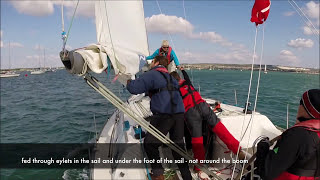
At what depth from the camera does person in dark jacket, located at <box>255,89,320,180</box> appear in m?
1.37

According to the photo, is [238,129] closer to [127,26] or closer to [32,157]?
[127,26]

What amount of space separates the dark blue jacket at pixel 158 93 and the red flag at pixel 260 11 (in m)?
1.22

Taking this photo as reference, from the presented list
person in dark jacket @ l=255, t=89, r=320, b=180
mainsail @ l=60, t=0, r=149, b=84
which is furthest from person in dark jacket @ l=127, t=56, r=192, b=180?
person in dark jacket @ l=255, t=89, r=320, b=180

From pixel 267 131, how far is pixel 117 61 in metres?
3.08

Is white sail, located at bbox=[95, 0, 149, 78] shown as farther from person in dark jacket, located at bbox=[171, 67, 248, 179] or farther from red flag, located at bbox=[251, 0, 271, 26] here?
red flag, located at bbox=[251, 0, 271, 26]

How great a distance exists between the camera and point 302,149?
4.49 feet

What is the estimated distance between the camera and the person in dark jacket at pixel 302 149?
1371mm

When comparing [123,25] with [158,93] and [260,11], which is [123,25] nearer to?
[158,93]

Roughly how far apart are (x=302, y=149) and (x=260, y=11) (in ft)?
4.74

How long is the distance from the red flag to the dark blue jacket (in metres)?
1.22

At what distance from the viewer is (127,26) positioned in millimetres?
4223

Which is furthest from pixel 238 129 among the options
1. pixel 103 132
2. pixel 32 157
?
pixel 32 157

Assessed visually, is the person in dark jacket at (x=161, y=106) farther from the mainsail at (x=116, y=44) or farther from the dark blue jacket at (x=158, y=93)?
the mainsail at (x=116, y=44)

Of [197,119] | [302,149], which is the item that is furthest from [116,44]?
[302,149]
